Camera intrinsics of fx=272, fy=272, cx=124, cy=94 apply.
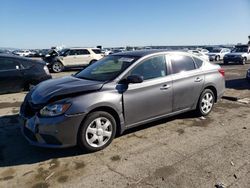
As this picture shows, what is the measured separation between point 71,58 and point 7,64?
10.7 meters

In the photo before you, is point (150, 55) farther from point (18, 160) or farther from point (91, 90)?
point (18, 160)

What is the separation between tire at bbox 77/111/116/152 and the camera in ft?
13.8

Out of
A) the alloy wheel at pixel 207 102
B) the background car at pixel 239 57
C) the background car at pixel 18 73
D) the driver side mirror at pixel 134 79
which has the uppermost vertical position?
the driver side mirror at pixel 134 79

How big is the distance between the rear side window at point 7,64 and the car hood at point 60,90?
4796 mm

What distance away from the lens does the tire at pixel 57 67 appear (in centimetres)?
1878

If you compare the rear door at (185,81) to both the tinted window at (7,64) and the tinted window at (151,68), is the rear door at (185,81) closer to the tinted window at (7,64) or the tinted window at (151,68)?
the tinted window at (151,68)

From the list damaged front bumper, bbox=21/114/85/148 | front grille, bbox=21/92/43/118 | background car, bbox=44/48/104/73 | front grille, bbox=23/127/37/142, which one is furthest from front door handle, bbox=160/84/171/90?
background car, bbox=44/48/104/73

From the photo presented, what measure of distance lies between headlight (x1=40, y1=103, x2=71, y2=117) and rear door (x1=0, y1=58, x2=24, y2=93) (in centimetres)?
551

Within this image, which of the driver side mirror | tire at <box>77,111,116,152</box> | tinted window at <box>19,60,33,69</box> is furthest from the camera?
tinted window at <box>19,60,33,69</box>

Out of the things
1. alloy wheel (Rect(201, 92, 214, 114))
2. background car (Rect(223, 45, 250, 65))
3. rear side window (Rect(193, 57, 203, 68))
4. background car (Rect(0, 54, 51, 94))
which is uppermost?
rear side window (Rect(193, 57, 203, 68))

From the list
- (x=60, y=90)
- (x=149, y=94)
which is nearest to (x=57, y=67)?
(x=149, y=94)

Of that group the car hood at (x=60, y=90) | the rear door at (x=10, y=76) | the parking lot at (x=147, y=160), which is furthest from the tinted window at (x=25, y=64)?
the car hood at (x=60, y=90)

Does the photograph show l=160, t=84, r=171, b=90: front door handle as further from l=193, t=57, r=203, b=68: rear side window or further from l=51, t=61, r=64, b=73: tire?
l=51, t=61, r=64, b=73: tire

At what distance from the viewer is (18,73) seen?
9.06 meters
